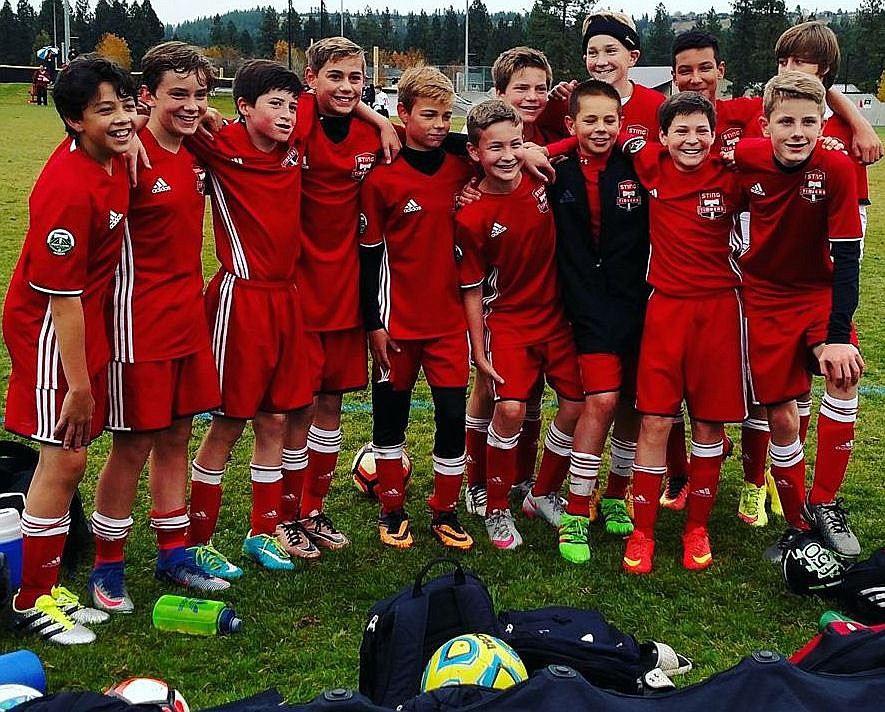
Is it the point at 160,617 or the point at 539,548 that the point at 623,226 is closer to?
the point at 539,548

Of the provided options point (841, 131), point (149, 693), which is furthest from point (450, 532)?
point (841, 131)

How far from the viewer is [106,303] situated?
396 cm

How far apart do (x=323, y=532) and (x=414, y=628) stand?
63.0 inches

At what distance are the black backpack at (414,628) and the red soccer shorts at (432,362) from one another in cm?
124

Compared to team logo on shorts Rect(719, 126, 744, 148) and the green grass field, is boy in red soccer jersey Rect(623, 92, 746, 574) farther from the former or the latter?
team logo on shorts Rect(719, 126, 744, 148)

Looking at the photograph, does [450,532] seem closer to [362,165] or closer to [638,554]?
[638,554]

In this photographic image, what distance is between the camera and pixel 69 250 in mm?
3557

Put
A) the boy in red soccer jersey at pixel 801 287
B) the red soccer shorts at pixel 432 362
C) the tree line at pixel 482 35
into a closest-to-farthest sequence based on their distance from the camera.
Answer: the boy in red soccer jersey at pixel 801 287, the red soccer shorts at pixel 432 362, the tree line at pixel 482 35

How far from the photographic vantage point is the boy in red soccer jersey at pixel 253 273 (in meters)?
4.28

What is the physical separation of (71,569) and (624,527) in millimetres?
2618

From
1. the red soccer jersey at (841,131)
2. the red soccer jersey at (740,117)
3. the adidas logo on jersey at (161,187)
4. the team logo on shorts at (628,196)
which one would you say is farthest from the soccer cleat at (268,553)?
the red soccer jersey at (841,131)

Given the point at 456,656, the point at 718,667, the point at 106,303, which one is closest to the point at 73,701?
the point at 456,656

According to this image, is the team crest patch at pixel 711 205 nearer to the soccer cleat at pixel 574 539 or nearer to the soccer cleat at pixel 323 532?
the soccer cleat at pixel 574 539

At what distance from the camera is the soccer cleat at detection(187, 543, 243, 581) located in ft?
14.6
